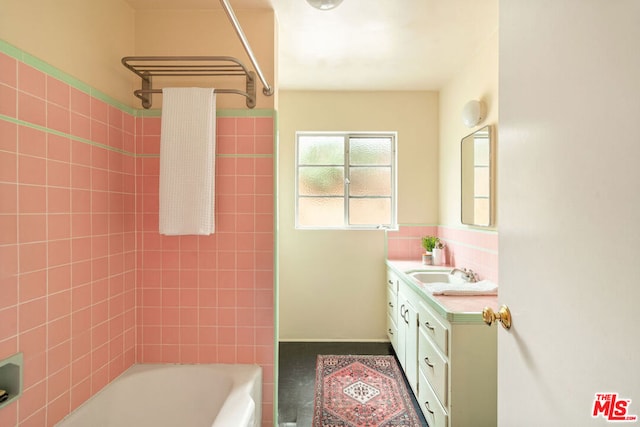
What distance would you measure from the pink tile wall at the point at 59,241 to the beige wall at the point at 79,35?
0.09 m

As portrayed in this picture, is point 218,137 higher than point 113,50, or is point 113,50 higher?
point 113,50

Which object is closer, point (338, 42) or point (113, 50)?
point (113, 50)

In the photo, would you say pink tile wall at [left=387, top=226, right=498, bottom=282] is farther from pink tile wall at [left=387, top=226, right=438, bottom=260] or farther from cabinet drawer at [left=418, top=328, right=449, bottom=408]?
cabinet drawer at [left=418, top=328, right=449, bottom=408]

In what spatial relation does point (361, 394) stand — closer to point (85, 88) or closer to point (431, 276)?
point (431, 276)

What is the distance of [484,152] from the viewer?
2.22 m

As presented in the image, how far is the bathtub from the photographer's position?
144 cm

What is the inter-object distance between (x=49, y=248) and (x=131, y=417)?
899mm

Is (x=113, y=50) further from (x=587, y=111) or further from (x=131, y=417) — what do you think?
(x=587, y=111)

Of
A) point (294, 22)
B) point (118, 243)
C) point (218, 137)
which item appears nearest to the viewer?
point (118, 243)

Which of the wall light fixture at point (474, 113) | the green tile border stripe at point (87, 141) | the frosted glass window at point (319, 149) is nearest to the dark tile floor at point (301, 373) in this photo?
the green tile border stripe at point (87, 141)

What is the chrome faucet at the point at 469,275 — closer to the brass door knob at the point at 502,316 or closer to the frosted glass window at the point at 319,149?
the brass door knob at the point at 502,316

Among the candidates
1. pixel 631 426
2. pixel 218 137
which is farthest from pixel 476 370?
pixel 218 137

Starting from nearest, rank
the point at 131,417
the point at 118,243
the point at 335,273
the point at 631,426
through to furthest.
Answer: the point at 631,426 → the point at 131,417 → the point at 118,243 → the point at 335,273

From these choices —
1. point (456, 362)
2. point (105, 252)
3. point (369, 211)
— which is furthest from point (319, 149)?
point (456, 362)
